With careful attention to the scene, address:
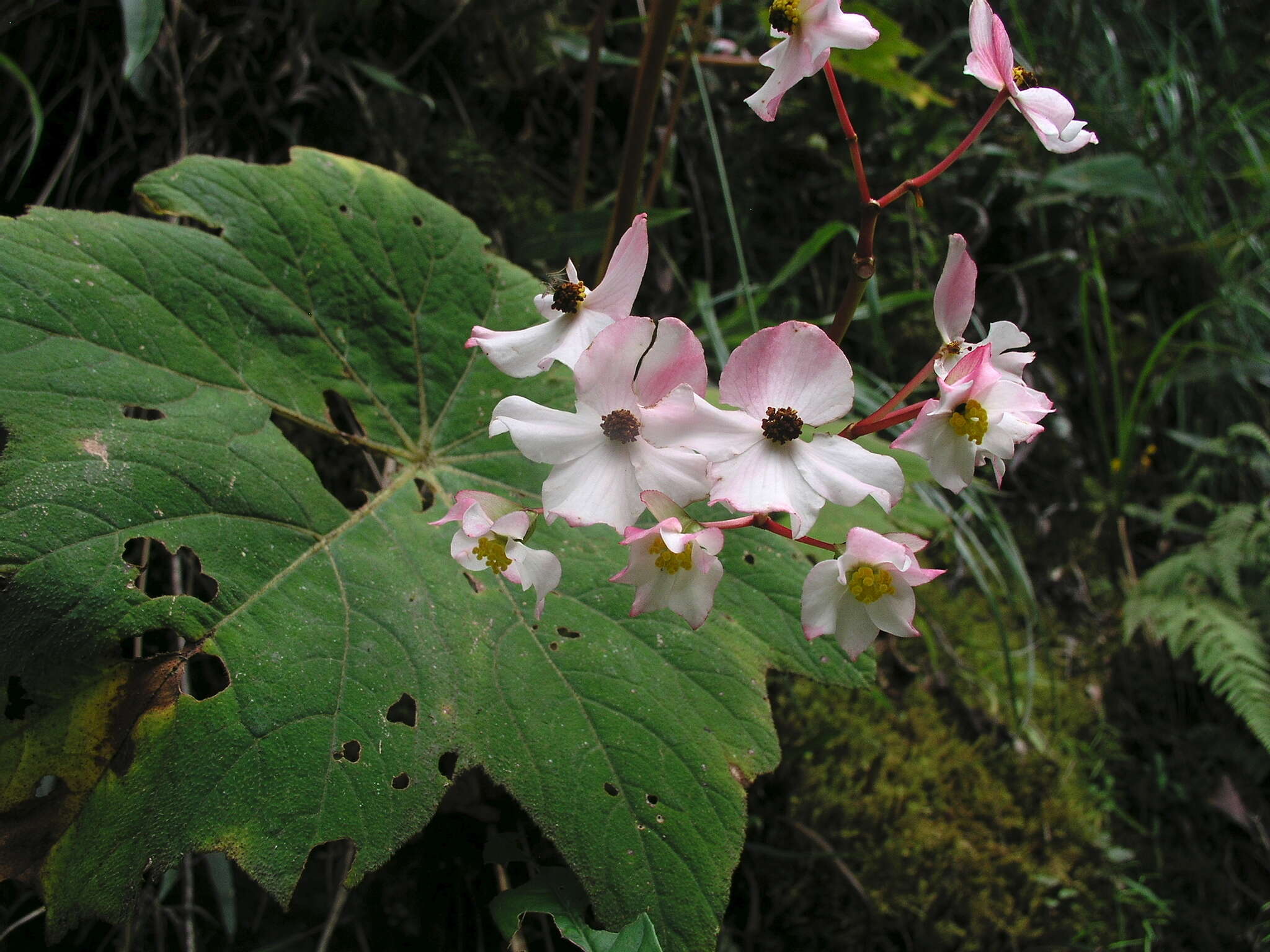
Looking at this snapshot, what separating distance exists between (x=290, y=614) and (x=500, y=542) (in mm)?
409

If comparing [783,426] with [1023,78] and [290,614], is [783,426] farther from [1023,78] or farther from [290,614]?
[290,614]

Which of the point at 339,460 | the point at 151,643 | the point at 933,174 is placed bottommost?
the point at 151,643

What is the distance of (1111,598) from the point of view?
113 inches

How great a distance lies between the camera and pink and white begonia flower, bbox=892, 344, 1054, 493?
0.77 metres

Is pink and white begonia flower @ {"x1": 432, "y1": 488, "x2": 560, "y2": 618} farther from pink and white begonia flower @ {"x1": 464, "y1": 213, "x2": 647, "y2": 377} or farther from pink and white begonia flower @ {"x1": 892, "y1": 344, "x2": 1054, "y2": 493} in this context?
pink and white begonia flower @ {"x1": 892, "y1": 344, "x2": 1054, "y2": 493}

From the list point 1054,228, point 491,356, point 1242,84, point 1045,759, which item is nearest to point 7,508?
point 491,356

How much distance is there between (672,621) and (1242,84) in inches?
167

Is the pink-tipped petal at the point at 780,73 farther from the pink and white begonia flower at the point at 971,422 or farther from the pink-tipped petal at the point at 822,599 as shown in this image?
the pink-tipped petal at the point at 822,599

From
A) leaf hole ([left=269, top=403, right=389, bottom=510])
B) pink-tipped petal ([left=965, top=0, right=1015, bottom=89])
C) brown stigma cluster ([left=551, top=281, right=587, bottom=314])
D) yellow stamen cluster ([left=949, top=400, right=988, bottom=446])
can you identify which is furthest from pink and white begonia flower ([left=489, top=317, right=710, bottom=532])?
leaf hole ([left=269, top=403, right=389, bottom=510])

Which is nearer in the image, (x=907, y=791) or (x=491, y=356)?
(x=491, y=356)

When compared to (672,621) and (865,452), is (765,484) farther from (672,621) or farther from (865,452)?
(672,621)

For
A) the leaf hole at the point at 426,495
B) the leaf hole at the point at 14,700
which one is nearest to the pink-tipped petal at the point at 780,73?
the leaf hole at the point at 426,495

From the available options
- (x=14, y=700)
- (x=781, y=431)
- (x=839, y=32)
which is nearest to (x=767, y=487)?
(x=781, y=431)

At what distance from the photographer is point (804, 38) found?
2.90 ft
